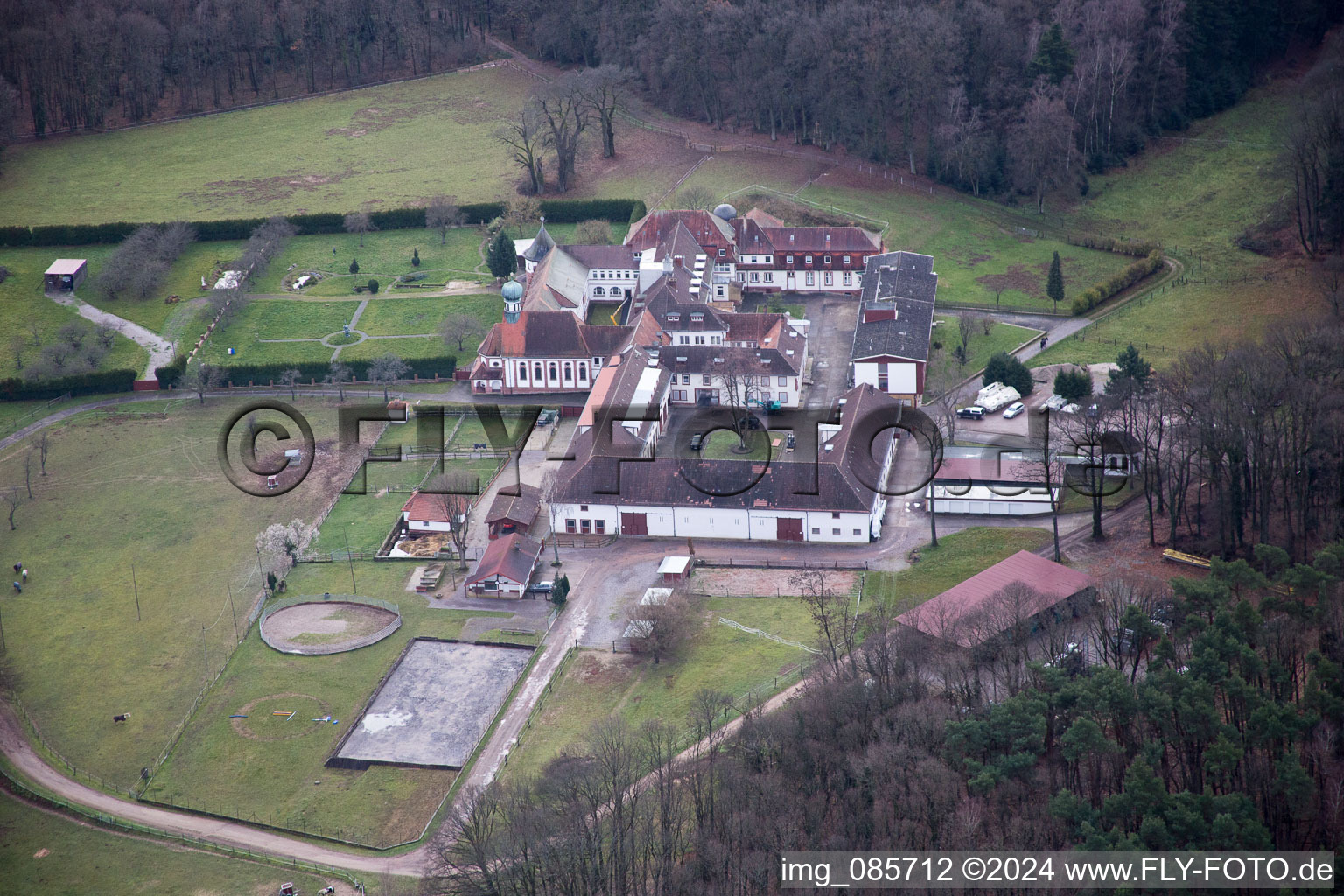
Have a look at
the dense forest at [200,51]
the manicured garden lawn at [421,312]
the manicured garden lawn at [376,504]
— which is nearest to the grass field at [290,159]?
the dense forest at [200,51]

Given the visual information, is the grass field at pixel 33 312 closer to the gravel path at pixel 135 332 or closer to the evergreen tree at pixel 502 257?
the gravel path at pixel 135 332

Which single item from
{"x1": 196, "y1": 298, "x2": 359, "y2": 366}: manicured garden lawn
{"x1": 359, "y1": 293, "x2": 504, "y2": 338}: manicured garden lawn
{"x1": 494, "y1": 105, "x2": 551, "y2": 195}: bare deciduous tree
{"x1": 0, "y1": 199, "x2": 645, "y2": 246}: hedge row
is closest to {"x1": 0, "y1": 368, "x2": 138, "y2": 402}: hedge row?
{"x1": 196, "y1": 298, "x2": 359, "y2": 366}: manicured garden lawn

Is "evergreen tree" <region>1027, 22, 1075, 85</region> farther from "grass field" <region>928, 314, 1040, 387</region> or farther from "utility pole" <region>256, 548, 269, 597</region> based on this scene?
"utility pole" <region>256, 548, 269, 597</region>

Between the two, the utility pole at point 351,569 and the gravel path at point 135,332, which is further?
the gravel path at point 135,332

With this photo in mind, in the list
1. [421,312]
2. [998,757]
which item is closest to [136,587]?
[421,312]

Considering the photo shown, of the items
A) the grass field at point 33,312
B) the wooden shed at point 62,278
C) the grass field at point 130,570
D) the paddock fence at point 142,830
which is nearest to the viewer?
the paddock fence at point 142,830

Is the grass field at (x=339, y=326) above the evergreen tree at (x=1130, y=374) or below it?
below

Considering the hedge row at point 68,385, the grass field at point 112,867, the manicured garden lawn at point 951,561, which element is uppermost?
the hedge row at point 68,385
